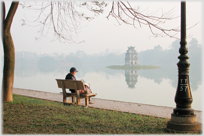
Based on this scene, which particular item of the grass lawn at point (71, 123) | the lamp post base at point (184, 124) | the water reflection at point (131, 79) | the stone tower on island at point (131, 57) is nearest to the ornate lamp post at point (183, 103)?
the lamp post base at point (184, 124)

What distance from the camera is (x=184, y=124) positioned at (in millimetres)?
5180

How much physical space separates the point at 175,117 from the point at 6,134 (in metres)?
3.71

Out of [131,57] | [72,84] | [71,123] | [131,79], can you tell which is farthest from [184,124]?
[131,57]

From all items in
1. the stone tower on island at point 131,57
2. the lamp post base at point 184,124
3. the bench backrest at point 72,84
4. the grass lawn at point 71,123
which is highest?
the stone tower on island at point 131,57

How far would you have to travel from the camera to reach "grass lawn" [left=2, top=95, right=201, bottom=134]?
525 centimetres

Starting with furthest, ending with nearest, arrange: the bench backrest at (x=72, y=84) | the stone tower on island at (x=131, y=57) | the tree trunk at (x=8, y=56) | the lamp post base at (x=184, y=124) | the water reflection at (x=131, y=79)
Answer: the stone tower on island at (x=131, y=57)
the water reflection at (x=131, y=79)
the tree trunk at (x=8, y=56)
the bench backrest at (x=72, y=84)
the lamp post base at (x=184, y=124)

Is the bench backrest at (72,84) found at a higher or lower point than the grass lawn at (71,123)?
higher

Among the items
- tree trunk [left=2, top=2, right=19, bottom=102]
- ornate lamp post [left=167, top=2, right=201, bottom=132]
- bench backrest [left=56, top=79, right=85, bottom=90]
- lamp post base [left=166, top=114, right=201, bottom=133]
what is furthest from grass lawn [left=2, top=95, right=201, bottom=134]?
tree trunk [left=2, top=2, right=19, bottom=102]

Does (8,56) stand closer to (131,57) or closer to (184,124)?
(184,124)

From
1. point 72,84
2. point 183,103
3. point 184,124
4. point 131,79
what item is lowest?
point 184,124

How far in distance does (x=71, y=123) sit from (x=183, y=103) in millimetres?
2683

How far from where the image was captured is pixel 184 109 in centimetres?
527

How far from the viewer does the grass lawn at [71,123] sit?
5.25 meters

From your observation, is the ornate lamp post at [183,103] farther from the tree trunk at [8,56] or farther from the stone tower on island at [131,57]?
the stone tower on island at [131,57]
